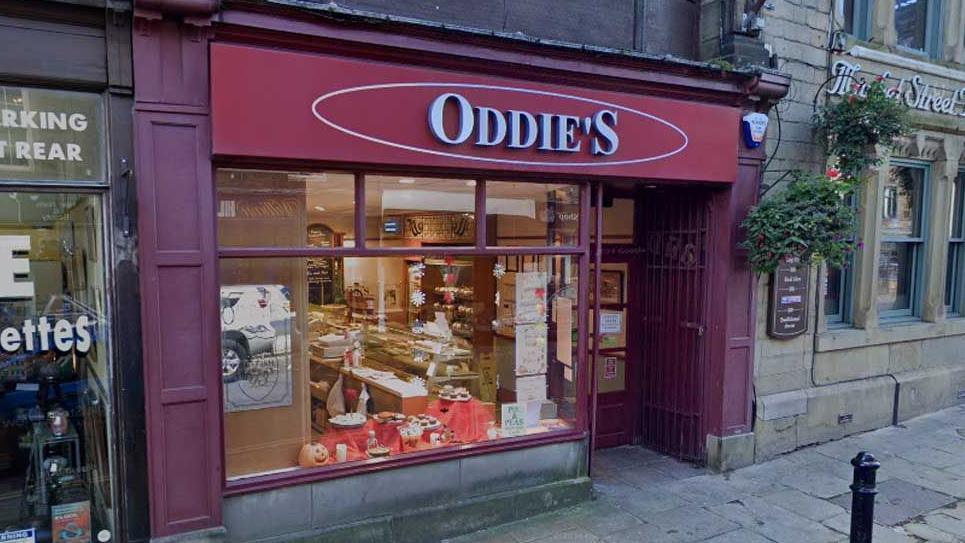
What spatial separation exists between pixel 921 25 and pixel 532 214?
21.4 ft

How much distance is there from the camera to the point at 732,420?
21.8ft

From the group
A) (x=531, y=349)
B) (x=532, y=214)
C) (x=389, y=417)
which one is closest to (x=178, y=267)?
(x=389, y=417)

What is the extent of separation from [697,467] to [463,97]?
4.58 m

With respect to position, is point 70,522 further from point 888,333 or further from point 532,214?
point 888,333

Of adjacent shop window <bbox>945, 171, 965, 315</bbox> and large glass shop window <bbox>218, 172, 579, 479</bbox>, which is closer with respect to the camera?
large glass shop window <bbox>218, 172, 579, 479</bbox>

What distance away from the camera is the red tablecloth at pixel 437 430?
520 centimetres

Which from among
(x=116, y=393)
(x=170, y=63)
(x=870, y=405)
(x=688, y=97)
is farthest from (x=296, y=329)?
(x=870, y=405)

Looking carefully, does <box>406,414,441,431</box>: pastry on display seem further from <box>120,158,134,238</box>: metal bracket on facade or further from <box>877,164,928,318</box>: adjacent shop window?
<box>877,164,928,318</box>: adjacent shop window

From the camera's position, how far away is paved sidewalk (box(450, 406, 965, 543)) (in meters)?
5.23

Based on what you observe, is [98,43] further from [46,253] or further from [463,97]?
[463,97]

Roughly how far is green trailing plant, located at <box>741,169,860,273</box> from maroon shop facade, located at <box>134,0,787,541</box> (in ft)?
1.54

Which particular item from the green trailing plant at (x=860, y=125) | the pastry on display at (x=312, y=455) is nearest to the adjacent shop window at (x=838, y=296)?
the green trailing plant at (x=860, y=125)

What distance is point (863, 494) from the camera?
407 centimetres

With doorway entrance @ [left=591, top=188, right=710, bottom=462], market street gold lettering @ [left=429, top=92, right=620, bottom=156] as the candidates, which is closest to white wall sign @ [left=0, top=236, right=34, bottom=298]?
market street gold lettering @ [left=429, top=92, right=620, bottom=156]
